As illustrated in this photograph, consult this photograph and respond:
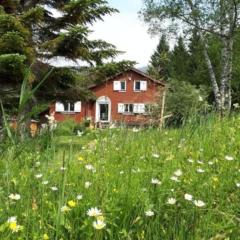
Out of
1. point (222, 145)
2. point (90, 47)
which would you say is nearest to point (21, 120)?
point (222, 145)

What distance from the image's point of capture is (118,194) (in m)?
2.69

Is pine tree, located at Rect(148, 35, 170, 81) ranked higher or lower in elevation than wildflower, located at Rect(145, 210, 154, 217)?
higher

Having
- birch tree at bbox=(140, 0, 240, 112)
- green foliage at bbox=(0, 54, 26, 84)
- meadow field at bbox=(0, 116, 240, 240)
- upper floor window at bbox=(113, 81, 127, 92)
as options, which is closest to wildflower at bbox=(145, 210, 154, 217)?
meadow field at bbox=(0, 116, 240, 240)

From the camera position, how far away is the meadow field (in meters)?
2.28

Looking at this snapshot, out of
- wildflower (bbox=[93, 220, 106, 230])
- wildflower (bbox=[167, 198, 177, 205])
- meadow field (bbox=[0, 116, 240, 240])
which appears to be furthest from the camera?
wildflower (bbox=[167, 198, 177, 205])

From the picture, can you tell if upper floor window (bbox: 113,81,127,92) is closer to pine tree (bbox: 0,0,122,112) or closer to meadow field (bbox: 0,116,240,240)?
pine tree (bbox: 0,0,122,112)

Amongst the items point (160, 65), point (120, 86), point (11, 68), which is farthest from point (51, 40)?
point (120, 86)

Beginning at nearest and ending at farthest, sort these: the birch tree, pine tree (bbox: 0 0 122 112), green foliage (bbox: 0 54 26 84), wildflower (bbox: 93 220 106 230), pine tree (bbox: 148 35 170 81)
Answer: wildflower (bbox: 93 220 106 230) → pine tree (bbox: 148 35 170 81) → green foliage (bbox: 0 54 26 84) → pine tree (bbox: 0 0 122 112) → the birch tree

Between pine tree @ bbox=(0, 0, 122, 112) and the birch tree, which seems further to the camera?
the birch tree

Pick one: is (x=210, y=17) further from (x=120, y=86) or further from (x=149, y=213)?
(x=120, y=86)

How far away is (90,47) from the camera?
18250 millimetres

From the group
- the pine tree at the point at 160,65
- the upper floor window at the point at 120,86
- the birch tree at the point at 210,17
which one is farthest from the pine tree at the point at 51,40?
the upper floor window at the point at 120,86

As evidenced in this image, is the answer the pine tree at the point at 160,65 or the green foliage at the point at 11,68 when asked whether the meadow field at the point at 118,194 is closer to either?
the pine tree at the point at 160,65

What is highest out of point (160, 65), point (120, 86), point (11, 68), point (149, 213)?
point (120, 86)
